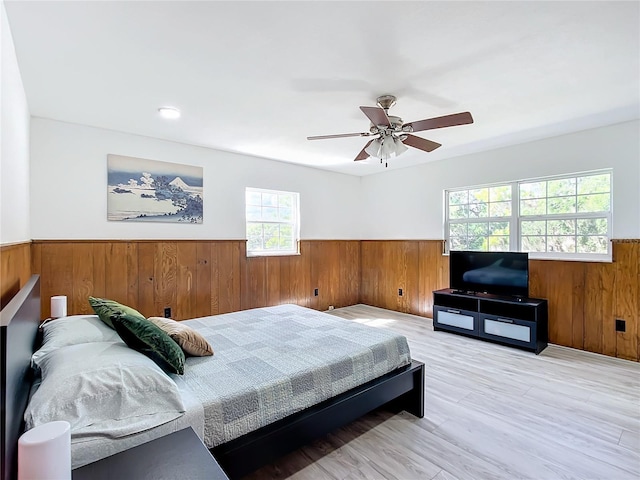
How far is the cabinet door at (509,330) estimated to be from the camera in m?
3.64

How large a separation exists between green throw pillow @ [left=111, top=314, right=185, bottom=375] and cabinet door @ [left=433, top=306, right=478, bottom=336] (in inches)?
142

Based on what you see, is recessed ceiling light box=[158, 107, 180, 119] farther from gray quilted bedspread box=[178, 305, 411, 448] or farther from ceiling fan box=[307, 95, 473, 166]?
gray quilted bedspread box=[178, 305, 411, 448]

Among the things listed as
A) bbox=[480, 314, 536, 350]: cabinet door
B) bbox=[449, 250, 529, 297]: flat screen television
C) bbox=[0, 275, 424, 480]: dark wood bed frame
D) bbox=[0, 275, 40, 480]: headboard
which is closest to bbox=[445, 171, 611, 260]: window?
bbox=[449, 250, 529, 297]: flat screen television

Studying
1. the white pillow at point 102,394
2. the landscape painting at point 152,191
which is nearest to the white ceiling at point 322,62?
the landscape painting at point 152,191

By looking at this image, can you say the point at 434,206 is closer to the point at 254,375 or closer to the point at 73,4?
the point at 254,375

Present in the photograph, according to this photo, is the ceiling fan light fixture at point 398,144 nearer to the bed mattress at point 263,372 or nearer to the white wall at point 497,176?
the bed mattress at point 263,372

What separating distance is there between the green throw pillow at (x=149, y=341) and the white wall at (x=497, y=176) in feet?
14.1

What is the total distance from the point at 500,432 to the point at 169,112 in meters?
3.76

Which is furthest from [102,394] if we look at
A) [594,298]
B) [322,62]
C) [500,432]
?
[594,298]

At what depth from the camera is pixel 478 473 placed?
183 centimetres

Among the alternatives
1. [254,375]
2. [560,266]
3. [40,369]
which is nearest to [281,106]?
[254,375]

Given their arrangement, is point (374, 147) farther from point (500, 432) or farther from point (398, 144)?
point (500, 432)

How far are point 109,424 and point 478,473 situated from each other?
1.90 metres

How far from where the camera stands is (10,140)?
78.1 inches
